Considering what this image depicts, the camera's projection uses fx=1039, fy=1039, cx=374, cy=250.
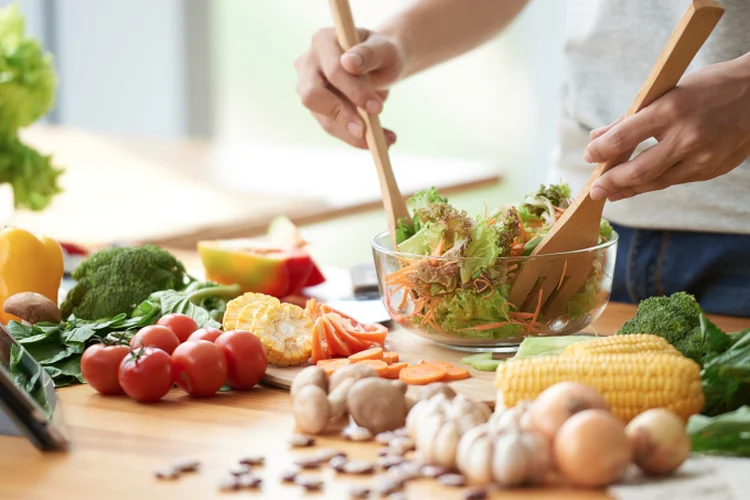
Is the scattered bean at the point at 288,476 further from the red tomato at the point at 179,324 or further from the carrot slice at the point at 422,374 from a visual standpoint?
the red tomato at the point at 179,324

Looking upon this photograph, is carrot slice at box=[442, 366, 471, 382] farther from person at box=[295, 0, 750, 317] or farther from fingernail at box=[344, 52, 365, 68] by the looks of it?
fingernail at box=[344, 52, 365, 68]

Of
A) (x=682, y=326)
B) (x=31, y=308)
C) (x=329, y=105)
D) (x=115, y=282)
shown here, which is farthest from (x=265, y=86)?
(x=682, y=326)

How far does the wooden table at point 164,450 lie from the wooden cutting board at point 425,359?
0.09ft

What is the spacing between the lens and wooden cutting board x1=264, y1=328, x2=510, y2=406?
1.45m

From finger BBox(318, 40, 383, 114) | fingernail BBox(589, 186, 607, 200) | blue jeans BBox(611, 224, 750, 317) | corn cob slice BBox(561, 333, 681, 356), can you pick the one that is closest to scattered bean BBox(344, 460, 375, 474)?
corn cob slice BBox(561, 333, 681, 356)

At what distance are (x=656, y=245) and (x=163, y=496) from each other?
1334 millimetres

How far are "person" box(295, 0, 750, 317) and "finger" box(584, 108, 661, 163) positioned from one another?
271 millimetres

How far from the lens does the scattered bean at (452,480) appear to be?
1110 millimetres

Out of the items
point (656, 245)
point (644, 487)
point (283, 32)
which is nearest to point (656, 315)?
point (644, 487)

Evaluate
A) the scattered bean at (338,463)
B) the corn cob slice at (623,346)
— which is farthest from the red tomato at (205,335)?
the corn cob slice at (623,346)

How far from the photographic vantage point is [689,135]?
4.86 ft

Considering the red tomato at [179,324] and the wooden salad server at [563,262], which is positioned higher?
the wooden salad server at [563,262]

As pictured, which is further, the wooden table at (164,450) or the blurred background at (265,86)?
the blurred background at (265,86)

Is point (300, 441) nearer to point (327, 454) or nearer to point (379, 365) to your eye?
point (327, 454)
